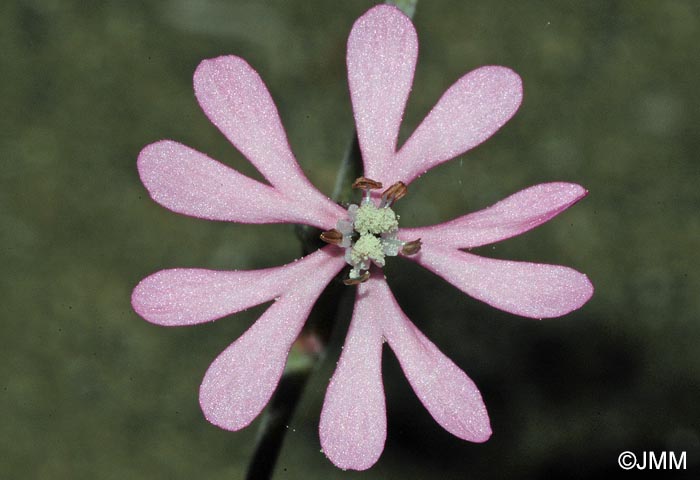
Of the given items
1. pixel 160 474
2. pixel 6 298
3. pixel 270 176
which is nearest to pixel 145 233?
pixel 6 298

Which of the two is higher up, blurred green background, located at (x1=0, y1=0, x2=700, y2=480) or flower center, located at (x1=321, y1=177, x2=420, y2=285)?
blurred green background, located at (x1=0, y1=0, x2=700, y2=480)

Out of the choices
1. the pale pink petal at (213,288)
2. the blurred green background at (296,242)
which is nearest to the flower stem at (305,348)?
the pale pink petal at (213,288)

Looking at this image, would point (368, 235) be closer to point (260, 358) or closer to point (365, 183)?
point (365, 183)

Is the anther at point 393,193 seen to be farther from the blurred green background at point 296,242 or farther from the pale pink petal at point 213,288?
the blurred green background at point 296,242

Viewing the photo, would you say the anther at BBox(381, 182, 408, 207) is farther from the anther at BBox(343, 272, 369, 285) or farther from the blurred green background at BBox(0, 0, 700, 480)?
the blurred green background at BBox(0, 0, 700, 480)

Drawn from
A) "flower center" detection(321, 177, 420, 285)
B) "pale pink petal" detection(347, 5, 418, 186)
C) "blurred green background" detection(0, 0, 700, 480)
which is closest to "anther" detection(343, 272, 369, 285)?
"flower center" detection(321, 177, 420, 285)

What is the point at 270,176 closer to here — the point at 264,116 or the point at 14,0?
the point at 264,116
